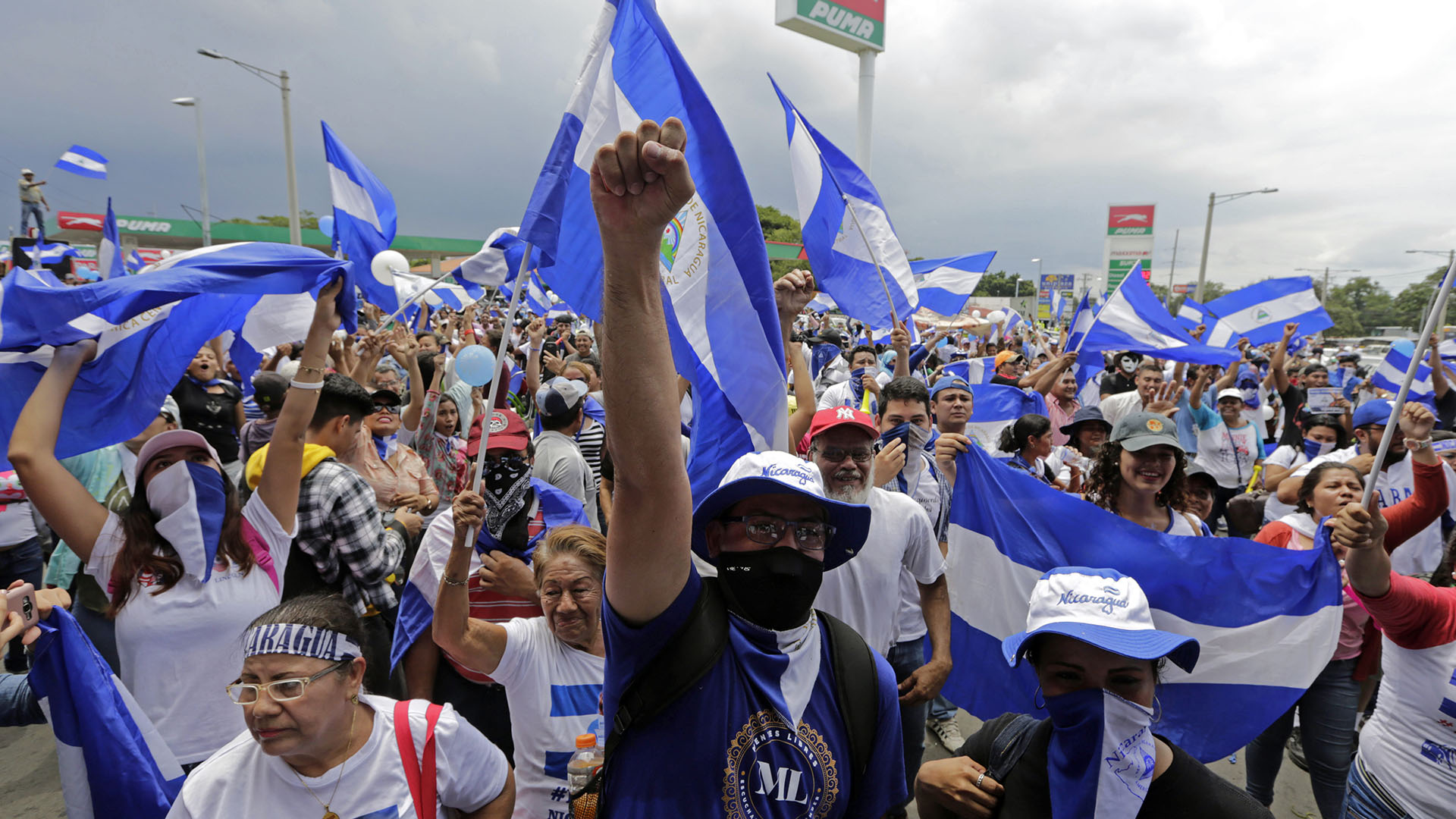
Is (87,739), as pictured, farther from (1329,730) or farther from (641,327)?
(1329,730)

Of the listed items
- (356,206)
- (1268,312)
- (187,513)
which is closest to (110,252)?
(356,206)

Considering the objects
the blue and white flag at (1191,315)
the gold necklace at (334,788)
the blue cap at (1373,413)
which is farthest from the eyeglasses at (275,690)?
the blue and white flag at (1191,315)

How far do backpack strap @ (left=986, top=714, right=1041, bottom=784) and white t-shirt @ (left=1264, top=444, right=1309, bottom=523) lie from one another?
3.59 m

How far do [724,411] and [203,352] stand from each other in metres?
4.96

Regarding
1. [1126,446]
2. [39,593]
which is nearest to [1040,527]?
[1126,446]

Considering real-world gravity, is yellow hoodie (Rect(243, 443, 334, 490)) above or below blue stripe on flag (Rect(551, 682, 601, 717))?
above

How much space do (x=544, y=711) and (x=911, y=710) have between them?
1711 mm

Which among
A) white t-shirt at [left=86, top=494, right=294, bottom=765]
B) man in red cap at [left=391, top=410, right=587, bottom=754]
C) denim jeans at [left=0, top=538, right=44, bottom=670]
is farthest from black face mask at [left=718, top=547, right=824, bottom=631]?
denim jeans at [left=0, top=538, right=44, bottom=670]

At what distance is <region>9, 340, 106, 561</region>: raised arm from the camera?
8.06 feet

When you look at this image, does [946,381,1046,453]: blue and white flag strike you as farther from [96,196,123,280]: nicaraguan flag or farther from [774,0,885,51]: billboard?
[774,0,885,51]: billboard

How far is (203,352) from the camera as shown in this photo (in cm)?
566

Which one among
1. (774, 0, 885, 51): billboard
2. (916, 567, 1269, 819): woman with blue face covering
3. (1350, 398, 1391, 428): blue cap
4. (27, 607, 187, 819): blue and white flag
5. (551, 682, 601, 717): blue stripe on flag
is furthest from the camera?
(774, 0, 885, 51): billboard

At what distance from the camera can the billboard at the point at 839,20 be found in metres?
19.1

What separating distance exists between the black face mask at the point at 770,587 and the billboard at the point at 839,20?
20.2 metres
